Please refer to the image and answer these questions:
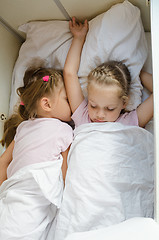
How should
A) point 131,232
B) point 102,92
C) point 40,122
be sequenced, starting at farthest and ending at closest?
point 40,122 → point 102,92 → point 131,232

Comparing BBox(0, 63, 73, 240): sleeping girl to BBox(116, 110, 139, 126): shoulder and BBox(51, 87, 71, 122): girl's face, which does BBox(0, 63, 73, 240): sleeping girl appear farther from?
BBox(116, 110, 139, 126): shoulder

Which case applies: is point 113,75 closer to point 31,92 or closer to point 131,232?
point 31,92

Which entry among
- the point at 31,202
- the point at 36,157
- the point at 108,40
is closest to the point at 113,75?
the point at 108,40

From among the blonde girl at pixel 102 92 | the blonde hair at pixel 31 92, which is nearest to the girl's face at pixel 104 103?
the blonde girl at pixel 102 92

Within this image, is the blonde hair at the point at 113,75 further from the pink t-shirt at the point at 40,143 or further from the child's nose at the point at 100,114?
the pink t-shirt at the point at 40,143

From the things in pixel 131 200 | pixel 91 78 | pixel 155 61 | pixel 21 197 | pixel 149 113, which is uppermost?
pixel 155 61

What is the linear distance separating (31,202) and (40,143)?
0.83ft

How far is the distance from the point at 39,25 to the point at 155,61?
2.56 ft

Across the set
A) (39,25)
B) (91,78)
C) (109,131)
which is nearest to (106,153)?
(109,131)

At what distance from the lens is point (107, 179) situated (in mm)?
971

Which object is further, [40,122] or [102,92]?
[40,122]

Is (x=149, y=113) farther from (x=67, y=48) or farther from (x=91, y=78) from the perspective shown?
(x=67, y=48)

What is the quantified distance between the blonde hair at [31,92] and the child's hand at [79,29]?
0.67 ft

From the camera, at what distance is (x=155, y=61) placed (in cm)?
73
